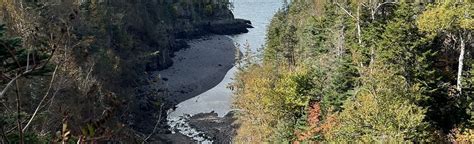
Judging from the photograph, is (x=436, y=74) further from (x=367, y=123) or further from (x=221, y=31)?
(x=221, y=31)

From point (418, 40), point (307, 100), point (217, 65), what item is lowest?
point (217, 65)

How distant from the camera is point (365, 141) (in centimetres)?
2544

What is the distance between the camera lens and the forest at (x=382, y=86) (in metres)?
26.0

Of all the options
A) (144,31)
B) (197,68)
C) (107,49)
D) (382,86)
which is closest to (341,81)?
(382,86)

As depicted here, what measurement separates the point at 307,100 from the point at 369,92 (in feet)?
35.6

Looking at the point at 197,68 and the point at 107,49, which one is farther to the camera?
the point at 197,68

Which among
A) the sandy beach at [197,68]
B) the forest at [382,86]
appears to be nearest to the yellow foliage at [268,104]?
the forest at [382,86]

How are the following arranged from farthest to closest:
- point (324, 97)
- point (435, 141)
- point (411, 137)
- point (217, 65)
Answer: point (217, 65), point (324, 97), point (435, 141), point (411, 137)

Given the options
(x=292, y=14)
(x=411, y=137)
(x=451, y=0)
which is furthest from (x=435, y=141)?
(x=292, y=14)

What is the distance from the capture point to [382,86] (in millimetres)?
26938

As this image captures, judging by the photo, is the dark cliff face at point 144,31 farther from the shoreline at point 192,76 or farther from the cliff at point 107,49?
the shoreline at point 192,76

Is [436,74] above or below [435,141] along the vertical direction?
above

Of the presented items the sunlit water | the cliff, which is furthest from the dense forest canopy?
the sunlit water

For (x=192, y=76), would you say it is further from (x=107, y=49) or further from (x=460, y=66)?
(x=460, y=66)
